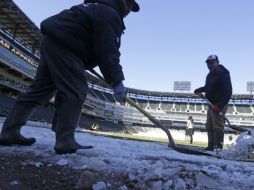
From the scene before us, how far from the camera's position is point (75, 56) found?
8.92 ft

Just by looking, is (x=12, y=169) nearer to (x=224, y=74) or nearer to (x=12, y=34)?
(x=224, y=74)

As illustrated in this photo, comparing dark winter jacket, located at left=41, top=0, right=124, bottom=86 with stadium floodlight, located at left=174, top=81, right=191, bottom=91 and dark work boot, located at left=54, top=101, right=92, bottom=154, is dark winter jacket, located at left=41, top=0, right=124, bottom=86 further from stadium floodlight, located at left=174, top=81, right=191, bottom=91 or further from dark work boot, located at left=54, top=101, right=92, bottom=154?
stadium floodlight, located at left=174, top=81, right=191, bottom=91

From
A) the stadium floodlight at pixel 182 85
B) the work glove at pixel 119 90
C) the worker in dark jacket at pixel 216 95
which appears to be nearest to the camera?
the work glove at pixel 119 90

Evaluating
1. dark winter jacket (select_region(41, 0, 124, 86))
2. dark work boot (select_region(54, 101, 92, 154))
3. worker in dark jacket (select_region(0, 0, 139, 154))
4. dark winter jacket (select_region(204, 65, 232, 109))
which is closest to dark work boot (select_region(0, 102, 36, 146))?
worker in dark jacket (select_region(0, 0, 139, 154))

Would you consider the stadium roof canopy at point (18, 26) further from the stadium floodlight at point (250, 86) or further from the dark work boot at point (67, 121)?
the stadium floodlight at point (250, 86)

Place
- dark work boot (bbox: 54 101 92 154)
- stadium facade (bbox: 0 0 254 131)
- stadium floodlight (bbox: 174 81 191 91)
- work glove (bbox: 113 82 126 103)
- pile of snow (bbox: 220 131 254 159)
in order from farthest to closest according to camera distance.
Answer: stadium floodlight (bbox: 174 81 191 91), stadium facade (bbox: 0 0 254 131), pile of snow (bbox: 220 131 254 159), work glove (bbox: 113 82 126 103), dark work boot (bbox: 54 101 92 154)

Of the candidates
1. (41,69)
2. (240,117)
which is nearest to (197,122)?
(240,117)

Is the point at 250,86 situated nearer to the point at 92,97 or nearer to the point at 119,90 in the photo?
the point at 92,97

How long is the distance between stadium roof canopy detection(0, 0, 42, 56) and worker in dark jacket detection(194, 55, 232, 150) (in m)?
27.5

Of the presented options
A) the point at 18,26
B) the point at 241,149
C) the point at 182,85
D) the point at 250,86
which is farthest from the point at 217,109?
the point at 182,85

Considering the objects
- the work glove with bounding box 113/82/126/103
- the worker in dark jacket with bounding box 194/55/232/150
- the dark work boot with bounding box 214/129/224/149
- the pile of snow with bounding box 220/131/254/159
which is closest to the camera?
the work glove with bounding box 113/82/126/103

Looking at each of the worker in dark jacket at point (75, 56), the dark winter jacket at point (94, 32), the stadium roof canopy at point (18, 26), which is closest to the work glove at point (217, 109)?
the worker in dark jacket at point (75, 56)

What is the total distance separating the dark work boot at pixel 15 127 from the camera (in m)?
2.80

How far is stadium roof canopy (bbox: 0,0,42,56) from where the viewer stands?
31820mm
